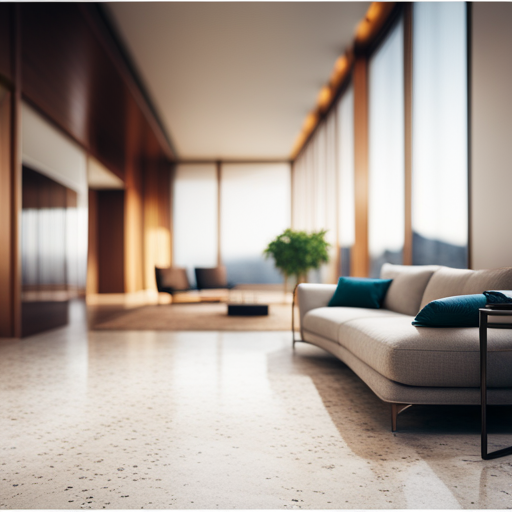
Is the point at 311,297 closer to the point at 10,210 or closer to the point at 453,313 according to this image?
the point at 453,313

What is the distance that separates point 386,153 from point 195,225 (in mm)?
7739

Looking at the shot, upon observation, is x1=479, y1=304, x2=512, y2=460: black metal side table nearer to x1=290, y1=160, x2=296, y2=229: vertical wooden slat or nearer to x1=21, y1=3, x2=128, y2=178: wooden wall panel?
x1=21, y1=3, x2=128, y2=178: wooden wall panel

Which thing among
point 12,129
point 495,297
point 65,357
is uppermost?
point 12,129

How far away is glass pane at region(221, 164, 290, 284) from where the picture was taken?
1246 cm

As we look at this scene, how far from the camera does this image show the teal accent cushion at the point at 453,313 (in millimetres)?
2117

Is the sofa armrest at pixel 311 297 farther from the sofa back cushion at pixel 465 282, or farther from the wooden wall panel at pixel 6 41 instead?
the wooden wall panel at pixel 6 41

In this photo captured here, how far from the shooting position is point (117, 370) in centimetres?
313

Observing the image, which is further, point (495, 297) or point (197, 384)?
point (197, 384)

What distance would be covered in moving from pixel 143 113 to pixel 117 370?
6.30 metres

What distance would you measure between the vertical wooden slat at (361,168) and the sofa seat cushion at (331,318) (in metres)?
2.66

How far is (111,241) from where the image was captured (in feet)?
35.1

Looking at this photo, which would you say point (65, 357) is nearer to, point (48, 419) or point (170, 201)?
point (48, 419)

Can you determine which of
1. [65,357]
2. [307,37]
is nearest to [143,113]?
[307,37]

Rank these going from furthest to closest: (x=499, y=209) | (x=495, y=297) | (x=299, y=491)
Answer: (x=499, y=209), (x=495, y=297), (x=299, y=491)
